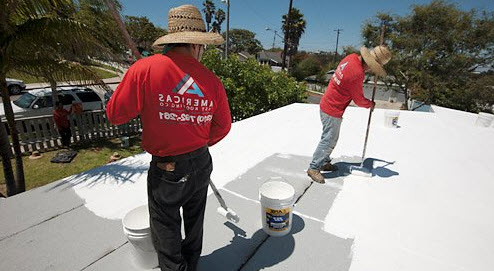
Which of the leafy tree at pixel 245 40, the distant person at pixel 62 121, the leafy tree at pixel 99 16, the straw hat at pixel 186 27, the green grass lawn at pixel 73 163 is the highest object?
the leafy tree at pixel 245 40

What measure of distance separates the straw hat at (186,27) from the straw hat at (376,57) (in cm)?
220

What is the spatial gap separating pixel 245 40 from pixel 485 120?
214 ft

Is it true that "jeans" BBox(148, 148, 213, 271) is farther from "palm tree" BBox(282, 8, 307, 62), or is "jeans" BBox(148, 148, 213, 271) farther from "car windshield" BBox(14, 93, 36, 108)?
"palm tree" BBox(282, 8, 307, 62)

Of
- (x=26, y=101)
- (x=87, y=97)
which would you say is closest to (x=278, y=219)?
(x=26, y=101)

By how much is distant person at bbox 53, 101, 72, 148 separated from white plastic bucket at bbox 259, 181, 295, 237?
7798mm

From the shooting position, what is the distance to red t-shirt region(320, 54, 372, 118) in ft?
9.64

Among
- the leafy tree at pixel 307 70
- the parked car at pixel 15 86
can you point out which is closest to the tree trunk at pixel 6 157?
the parked car at pixel 15 86

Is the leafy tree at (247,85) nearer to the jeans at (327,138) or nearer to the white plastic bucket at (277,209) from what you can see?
the jeans at (327,138)

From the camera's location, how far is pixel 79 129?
27.1ft

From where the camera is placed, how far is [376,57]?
3051 millimetres

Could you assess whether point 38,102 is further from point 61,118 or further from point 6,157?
point 6,157

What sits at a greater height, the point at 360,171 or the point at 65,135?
the point at 360,171

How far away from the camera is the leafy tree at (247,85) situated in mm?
8312

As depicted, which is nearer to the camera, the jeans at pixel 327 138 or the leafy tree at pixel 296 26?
the jeans at pixel 327 138
